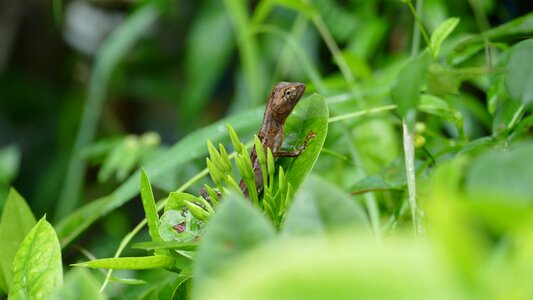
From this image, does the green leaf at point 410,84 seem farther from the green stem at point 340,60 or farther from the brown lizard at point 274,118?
the green stem at point 340,60

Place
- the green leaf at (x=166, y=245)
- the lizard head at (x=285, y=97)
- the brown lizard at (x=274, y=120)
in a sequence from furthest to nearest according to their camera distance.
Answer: the lizard head at (x=285, y=97), the brown lizard at (x=274, y=120), the green leaf at (x=166, y=245)

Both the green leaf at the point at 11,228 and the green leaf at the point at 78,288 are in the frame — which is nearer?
the green leaf at the point at 78,288

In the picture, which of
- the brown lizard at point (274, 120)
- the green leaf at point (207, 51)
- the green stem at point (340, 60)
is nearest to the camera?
the brown lizard at point (274, 120)

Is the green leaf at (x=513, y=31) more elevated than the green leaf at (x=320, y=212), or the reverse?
the green leaf at (x=320, y=212)

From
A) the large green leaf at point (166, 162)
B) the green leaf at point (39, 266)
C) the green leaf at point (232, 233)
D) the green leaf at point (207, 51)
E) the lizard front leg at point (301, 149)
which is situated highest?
the green leaf at point (232, 233)

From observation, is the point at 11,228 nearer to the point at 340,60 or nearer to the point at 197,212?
the point at 197,212

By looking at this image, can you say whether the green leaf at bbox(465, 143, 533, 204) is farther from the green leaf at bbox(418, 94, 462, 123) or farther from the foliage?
the green leaf at bbox(418, 94, 462, 123)

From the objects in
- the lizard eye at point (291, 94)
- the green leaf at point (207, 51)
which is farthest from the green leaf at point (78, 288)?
the green leaf at point (207, 51)
